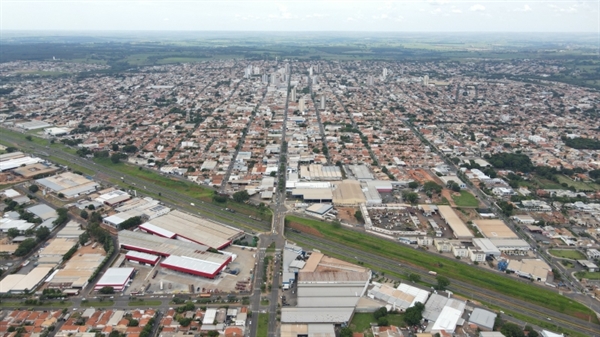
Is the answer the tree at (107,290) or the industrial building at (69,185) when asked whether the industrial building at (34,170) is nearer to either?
the industrial building at (69,185)

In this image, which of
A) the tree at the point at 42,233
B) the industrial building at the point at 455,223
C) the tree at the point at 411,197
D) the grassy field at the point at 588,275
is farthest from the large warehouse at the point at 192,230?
the grassy field at the point at 588,275

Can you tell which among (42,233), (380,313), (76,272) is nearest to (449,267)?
(380,313)

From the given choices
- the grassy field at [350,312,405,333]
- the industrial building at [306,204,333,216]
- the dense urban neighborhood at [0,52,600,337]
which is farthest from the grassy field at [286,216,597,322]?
the grassy field at [350,312,405,333]

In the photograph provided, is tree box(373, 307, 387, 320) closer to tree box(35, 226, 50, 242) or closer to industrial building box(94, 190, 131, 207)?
tree box(35, 226, 50, 242)

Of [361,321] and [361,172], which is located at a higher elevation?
[361,172]

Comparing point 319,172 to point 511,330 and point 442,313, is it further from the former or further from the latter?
point 511,330

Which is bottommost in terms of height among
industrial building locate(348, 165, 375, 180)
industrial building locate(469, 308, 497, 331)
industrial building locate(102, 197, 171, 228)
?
industrial building locate(469, 308, 497, 331)
